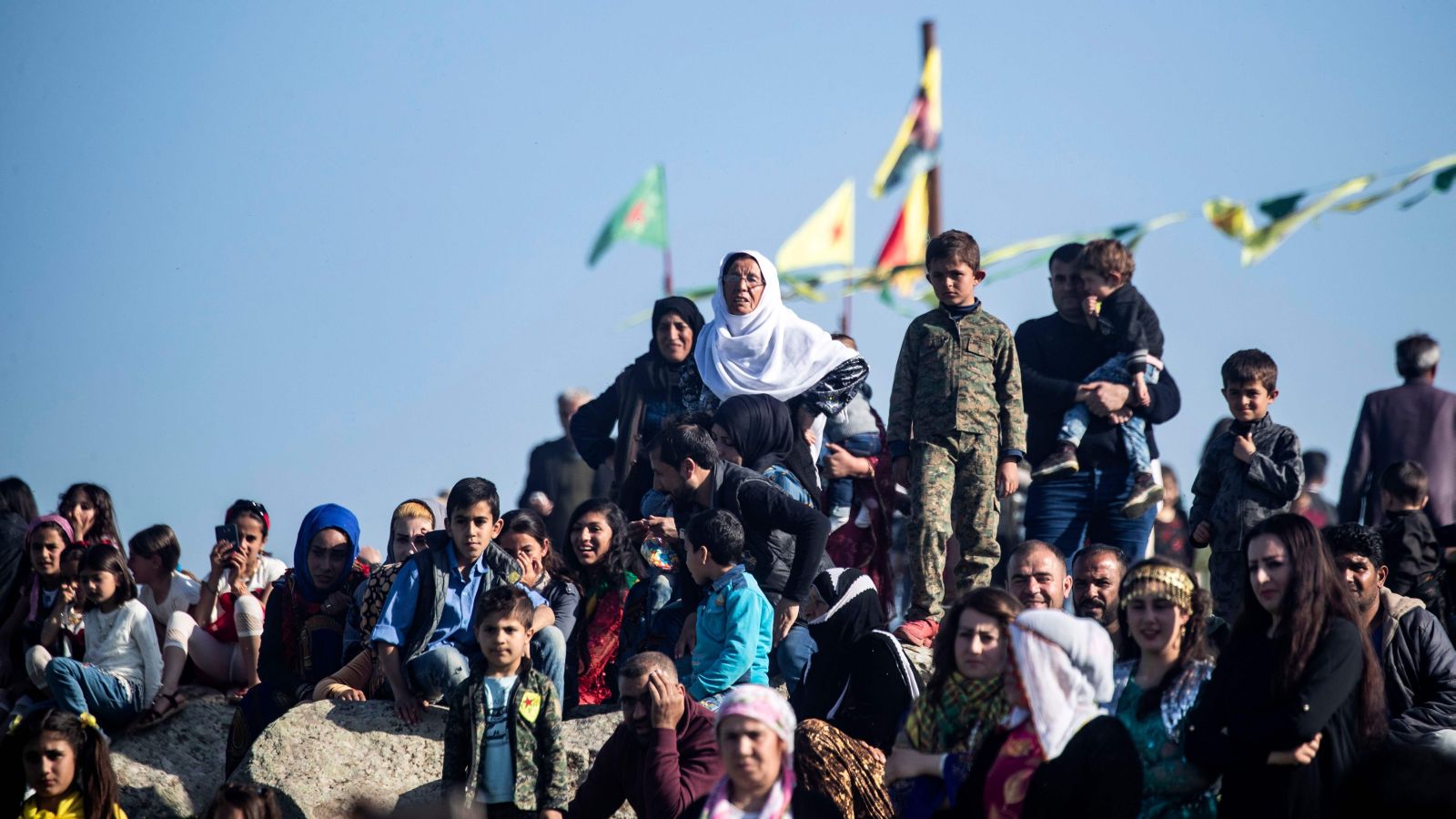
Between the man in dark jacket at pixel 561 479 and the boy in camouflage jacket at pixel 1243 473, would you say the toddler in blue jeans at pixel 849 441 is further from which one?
the man in dark jacket at pixel 561 479

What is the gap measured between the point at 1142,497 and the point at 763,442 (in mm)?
1904

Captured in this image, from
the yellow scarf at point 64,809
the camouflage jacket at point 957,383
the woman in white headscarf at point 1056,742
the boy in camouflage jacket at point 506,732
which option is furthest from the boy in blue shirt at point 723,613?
the yellow scarf at point 64,809

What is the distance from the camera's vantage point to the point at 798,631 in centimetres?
752

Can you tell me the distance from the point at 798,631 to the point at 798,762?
1189mm

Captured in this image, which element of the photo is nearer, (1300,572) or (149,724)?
(1300,572)

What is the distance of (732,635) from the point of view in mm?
7039

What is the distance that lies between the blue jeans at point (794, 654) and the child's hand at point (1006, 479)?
1503mm

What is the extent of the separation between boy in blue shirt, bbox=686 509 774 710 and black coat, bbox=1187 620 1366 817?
7.32 feet

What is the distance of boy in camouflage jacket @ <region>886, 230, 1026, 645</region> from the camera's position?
8.18 metres

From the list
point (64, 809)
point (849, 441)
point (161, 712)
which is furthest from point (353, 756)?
point (849, 441)

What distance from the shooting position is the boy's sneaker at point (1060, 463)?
27.8ft

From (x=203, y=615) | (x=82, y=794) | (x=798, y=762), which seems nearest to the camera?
(x=798, y=762)

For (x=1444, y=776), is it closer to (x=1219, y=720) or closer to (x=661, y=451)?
(x=1219, y=720)

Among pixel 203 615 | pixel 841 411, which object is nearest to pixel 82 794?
pixel 203 615
